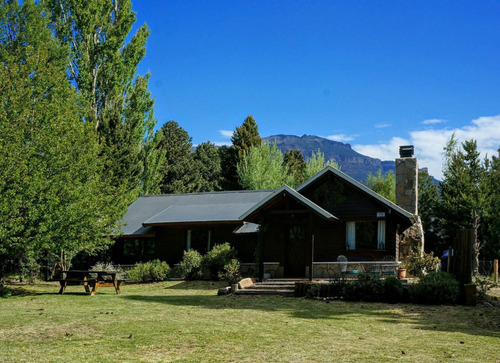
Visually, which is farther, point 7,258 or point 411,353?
point 7,258

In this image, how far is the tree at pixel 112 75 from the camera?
121 feet

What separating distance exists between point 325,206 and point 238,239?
216 inches

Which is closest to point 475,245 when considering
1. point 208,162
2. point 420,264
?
point 420,264

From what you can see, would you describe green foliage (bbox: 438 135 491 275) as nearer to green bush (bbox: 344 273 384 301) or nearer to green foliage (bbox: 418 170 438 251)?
green foliage (bbox: 418 170 438 251)

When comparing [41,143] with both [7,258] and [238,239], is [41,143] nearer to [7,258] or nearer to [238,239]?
[7,258]

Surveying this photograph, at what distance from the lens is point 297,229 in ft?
85.8

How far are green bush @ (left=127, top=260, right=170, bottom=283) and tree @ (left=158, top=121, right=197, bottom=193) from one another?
26.9 m

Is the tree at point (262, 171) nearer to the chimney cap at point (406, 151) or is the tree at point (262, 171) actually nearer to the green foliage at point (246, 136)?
the green foliage at point (246, 136)

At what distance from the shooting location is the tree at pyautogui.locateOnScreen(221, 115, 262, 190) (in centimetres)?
5412

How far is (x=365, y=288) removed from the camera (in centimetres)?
1803

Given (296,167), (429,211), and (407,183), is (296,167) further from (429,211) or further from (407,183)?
(407,183)

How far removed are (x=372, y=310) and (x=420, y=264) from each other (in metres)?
9.98

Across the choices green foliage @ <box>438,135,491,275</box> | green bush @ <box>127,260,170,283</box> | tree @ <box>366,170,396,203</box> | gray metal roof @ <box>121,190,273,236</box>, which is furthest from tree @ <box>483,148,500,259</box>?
green bush @ <box>127,260,170,283</box>

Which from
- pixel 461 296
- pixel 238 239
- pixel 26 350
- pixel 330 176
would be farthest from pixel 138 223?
pixel 26 350
